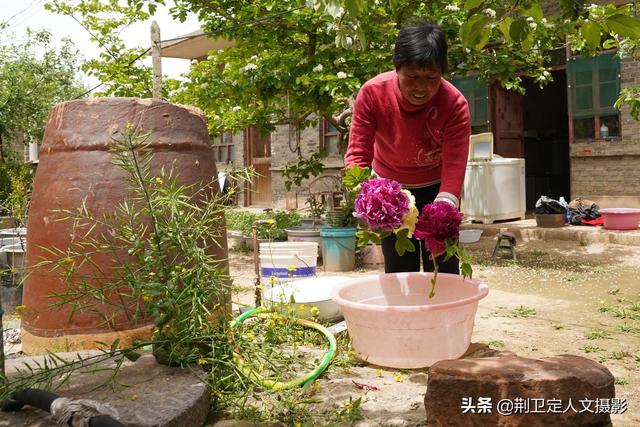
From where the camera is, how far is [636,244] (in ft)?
22.9

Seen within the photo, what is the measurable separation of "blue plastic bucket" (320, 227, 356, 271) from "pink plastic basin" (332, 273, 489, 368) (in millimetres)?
3289

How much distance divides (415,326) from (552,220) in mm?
6182

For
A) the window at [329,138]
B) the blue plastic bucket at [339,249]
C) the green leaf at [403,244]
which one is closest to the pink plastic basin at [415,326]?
the green leaf at [403,244]

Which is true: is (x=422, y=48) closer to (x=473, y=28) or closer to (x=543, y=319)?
(x=473, y=28)

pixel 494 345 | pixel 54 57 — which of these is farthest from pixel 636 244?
pixel 54 57

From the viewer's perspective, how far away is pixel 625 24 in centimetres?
148

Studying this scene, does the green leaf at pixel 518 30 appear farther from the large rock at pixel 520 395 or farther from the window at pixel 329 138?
the window at pixel 329 138

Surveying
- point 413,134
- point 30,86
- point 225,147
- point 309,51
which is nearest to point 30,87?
point 30,86

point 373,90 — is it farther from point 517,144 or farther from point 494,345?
point 517,144

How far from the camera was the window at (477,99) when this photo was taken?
9625 mm

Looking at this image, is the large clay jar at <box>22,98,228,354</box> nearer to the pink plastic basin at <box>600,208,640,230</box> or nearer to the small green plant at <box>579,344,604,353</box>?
the small green plant at <box>579,344,604,353</box>

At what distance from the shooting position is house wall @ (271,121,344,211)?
478 inches

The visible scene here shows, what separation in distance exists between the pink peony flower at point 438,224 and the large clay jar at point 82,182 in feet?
3.39

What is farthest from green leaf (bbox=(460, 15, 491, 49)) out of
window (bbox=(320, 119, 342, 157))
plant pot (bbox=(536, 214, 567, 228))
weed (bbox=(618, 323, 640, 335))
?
window (bbox=(320, 119, 342, 157))
